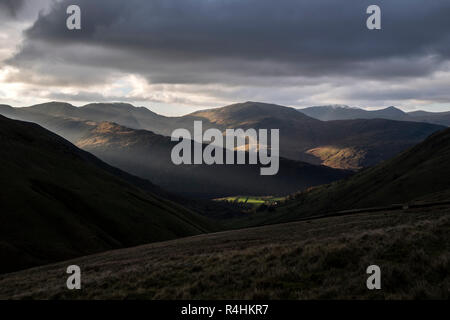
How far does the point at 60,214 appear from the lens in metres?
76.3

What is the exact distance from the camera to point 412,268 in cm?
1472

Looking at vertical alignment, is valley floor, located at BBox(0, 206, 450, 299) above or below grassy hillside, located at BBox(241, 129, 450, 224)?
below

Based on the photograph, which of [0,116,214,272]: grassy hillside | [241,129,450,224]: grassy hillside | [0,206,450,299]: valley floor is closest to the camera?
[0,206,450,299]: valley floor

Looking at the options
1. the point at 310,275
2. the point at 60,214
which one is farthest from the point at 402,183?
the point at 310,275

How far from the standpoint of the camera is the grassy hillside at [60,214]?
6519 centimetres

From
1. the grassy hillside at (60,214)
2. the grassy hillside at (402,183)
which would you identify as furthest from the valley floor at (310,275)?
the grassy hillside at (402,183)

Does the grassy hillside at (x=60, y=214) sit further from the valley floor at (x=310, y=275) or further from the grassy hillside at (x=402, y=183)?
the grassy hillside at (x=402, y=183)

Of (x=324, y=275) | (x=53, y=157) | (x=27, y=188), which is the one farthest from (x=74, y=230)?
(x=324, y=275)

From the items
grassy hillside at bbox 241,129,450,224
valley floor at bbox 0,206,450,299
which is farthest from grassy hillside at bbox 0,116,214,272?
grassy hillside at bbox 241,129,450,224

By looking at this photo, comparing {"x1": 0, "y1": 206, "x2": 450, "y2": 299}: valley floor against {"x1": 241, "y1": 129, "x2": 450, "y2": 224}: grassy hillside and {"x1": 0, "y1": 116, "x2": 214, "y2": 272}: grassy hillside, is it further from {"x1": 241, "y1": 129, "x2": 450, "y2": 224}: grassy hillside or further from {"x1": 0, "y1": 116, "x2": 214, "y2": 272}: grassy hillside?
{"x1": 241, "y1": 129, "x2": 450, "y2": 224}: grassy hillside

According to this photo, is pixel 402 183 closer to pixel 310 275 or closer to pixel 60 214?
pixel 60 214

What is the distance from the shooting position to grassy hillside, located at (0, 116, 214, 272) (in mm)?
65188
